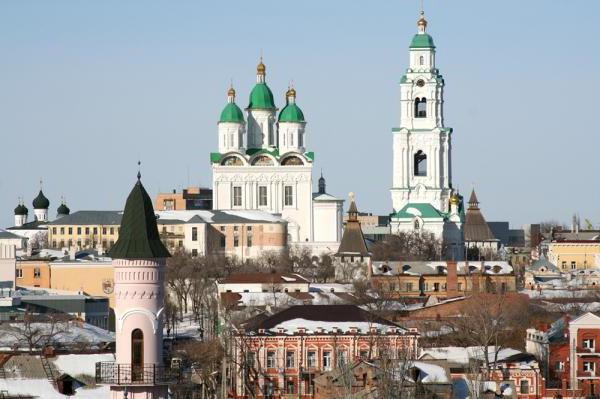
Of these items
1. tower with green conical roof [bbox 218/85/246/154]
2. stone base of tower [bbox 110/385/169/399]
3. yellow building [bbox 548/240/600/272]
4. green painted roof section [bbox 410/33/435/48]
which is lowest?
stone base of tower [bbox 110/385/169/399]

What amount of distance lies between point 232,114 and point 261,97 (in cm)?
253

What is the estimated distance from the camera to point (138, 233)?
47.3 metres

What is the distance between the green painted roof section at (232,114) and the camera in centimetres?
15838

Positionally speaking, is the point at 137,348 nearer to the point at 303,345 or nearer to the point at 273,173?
the point at 303,345

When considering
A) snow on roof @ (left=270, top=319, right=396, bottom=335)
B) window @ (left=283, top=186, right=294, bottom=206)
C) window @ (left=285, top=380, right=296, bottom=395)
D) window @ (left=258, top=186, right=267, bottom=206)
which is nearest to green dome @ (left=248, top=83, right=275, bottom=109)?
window @ (left=258, top=186, right=267, bottom=206)

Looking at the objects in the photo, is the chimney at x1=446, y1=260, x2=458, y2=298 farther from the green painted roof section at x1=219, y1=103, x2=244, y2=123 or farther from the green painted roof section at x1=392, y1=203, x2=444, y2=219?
the green painted roof section at x1=219, y1=103, x2=244, y2=123

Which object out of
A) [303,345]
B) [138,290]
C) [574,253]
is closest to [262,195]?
[574,253]

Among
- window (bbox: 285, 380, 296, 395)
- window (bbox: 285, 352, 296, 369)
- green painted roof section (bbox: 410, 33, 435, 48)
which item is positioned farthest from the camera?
green painted roof section (bbox: 410, 33, 435, 48)

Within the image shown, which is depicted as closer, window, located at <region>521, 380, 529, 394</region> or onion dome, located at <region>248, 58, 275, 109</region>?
window, located at <region>521, 380, 529, 394</region>

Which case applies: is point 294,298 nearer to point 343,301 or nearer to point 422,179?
point 343,301

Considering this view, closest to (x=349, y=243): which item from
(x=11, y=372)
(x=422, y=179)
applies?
(x=422, y=179)

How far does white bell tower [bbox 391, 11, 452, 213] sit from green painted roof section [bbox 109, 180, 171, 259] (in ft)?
370

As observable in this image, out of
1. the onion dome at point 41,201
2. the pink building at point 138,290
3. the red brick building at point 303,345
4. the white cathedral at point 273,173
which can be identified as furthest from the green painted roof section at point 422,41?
the pink building at point 138,290

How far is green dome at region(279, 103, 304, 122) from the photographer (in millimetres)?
156875
